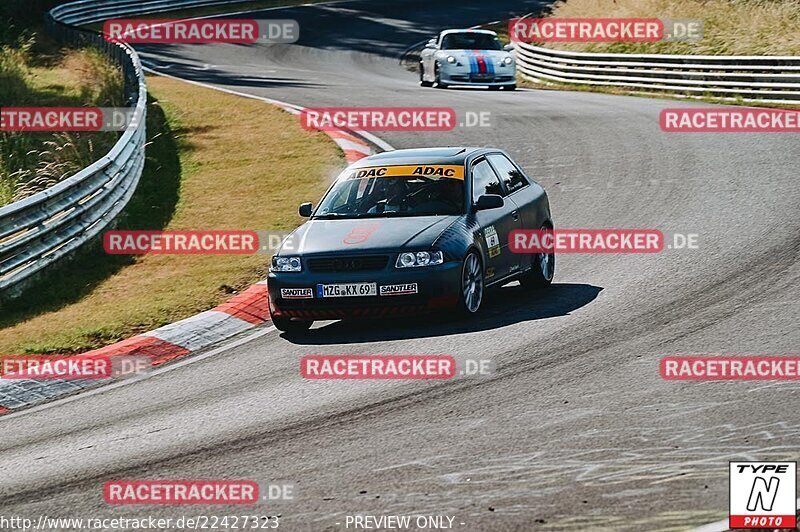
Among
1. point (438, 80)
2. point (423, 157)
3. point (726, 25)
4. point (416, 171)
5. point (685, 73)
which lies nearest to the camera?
point (416, 171)

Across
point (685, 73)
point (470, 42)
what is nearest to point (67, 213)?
point (685, 73)

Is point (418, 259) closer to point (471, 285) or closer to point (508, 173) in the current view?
point (471, 285)

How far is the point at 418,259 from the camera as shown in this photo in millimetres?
10656

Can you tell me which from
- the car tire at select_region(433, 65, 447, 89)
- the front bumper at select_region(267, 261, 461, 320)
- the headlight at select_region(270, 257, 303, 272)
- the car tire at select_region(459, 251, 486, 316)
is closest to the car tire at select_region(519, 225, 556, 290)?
the car tire at select_region(459, 251, 486, 316)

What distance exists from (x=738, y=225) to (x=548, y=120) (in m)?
9.24

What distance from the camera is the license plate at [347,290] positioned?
10594mm

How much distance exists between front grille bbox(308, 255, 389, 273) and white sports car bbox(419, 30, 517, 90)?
20.1 metres

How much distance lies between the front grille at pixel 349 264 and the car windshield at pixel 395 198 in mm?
873

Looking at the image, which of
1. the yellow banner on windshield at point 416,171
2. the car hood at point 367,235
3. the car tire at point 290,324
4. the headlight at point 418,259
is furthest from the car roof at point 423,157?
the car tire at point 290,324

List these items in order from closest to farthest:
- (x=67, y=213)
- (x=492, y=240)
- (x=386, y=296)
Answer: (x=386, y=296)
(x=492, y=240)
(x=67, y=213)

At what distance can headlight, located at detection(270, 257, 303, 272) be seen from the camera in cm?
1086

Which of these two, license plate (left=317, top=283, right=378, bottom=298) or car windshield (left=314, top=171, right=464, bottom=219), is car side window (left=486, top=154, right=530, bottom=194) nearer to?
car windshield (left=314, top=171, right=464, bottom=219)

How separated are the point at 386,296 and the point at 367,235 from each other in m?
0.65

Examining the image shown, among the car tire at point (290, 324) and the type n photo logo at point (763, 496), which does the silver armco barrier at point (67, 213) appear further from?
the type n photo logo at point (763, 496)
